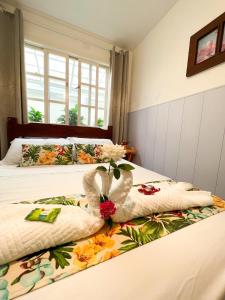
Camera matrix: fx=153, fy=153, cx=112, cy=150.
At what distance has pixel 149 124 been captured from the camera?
2.53m

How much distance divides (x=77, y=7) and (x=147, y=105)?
1658 mm

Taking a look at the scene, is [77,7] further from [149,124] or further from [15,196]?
[15,196]

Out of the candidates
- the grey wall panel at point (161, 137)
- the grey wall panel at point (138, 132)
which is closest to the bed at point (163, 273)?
the grey wall panel at point (161, 137)

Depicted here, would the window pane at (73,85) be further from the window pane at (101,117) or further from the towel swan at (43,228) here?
the towel swan at (43,228)

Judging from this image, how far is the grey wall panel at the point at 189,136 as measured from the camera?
176 centimetres

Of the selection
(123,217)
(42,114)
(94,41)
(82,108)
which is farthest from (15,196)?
(94,41)

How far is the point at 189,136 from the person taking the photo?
1846mm

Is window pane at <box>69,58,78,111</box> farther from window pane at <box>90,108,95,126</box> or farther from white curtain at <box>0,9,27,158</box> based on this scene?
white curtain at <box>0,9,27,158</box>

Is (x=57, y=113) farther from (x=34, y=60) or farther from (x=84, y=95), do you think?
(x=34, y=60)

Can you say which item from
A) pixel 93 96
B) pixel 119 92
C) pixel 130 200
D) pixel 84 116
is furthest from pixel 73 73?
pixel 130 200

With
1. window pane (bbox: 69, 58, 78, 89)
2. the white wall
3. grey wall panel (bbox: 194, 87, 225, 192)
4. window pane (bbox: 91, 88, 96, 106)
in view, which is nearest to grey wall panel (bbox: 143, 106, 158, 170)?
the white wall

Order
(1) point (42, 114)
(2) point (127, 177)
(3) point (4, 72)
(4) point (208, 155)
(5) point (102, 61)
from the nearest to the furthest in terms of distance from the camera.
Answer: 1. (2) point (127, 177)
2. (4) point (208, 155)
3. (3) point (4, 72)
4. (1) point (42, 114)
5. (5) point (102, 61)

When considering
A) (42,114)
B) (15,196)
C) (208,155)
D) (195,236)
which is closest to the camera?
(195,236)

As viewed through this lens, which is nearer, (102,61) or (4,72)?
(4,72)
